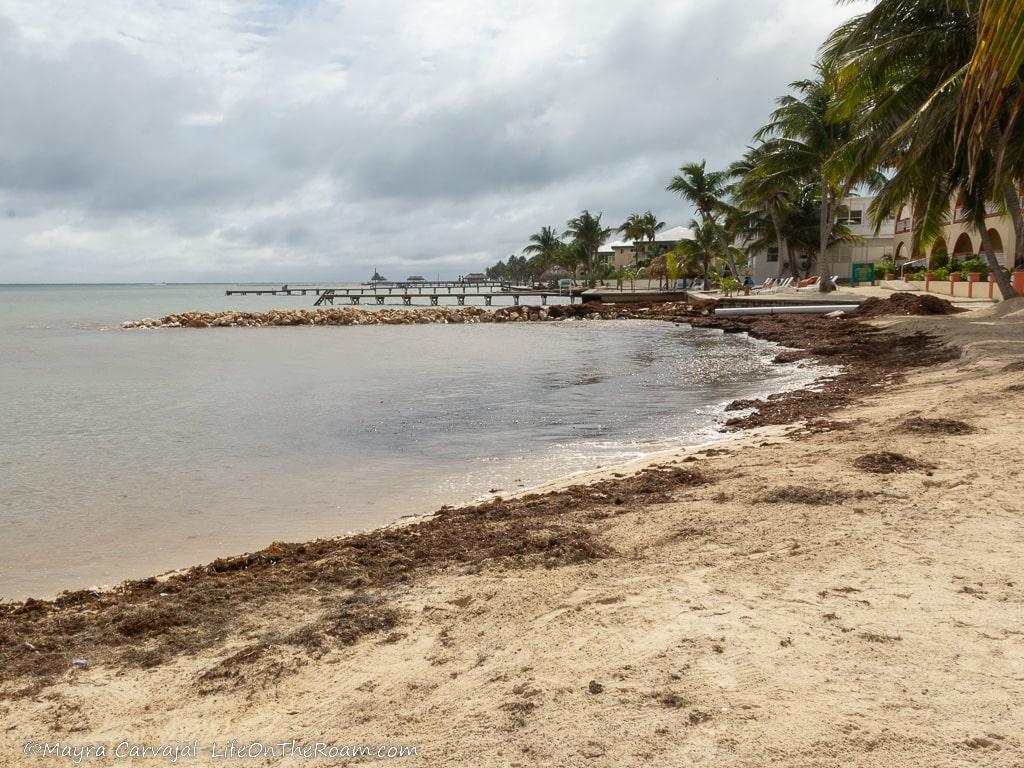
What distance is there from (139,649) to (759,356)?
19463 millimetres

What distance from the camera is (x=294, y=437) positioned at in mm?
11336

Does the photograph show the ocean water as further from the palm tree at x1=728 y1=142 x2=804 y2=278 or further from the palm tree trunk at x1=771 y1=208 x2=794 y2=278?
the palm tree trunk at x1=771 y1=208 x2=794 y2=278

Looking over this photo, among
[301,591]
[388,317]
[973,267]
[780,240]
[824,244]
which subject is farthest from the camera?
[388,317]

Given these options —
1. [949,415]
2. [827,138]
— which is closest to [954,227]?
[827,138]

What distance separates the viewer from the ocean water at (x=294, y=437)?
22.2ft

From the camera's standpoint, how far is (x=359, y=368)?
2225cm

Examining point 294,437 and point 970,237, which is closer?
point 294,437

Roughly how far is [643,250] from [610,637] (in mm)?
78389

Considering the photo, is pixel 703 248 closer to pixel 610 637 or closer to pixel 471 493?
pixel 471 493

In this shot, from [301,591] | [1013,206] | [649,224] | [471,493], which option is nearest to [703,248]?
[649,224]

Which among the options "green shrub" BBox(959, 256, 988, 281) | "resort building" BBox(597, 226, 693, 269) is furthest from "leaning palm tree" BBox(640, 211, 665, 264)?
"green shrub" BBox(959, 256, 988, 281)

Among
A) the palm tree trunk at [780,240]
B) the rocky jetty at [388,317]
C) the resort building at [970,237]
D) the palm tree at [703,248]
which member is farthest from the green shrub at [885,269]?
the palm tree at [703,248]

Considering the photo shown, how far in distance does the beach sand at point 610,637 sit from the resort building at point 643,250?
226 feet

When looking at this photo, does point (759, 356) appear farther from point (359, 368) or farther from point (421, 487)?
point (421, 487)
